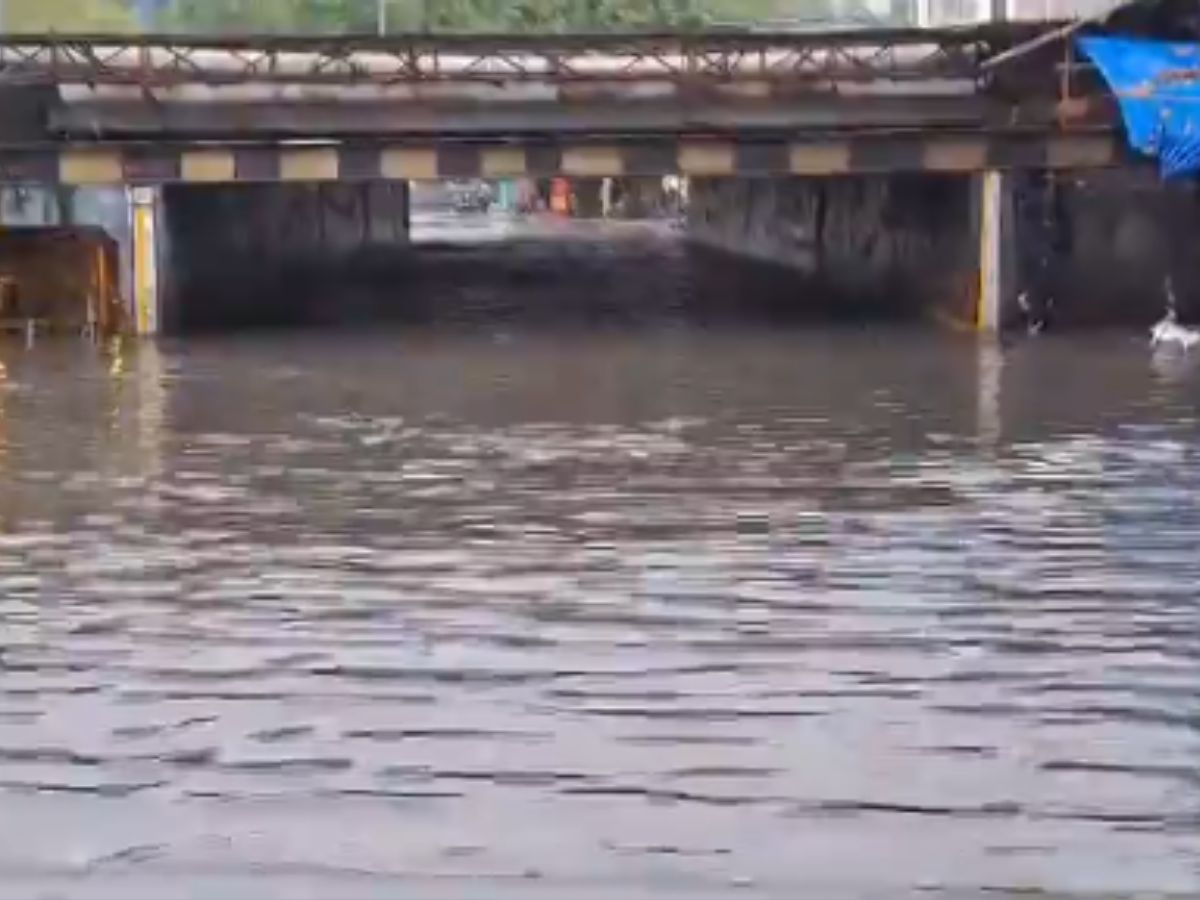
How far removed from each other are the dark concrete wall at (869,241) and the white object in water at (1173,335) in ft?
9.83

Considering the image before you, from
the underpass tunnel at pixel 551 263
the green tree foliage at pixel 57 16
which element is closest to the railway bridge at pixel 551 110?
the underpass tunnel at pixel 551 263

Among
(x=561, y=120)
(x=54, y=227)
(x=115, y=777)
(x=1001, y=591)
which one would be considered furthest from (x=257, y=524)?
(x=54, y=227)

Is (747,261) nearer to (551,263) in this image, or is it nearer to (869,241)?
(551,263)

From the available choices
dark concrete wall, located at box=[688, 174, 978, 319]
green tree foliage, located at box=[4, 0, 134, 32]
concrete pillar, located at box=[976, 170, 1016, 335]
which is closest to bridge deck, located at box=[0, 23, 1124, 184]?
concrete pillar, located at box=[976, 170, 1016, 335]

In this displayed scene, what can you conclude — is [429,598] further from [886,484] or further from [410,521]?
[886,484]

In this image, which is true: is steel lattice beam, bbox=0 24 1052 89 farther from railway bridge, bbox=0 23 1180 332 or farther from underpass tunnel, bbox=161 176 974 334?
underpass tunnel, bbox=161 176 974 334

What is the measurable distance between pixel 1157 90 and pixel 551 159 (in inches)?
309

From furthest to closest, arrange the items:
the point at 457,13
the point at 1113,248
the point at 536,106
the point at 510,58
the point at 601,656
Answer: the point at 457,13, the point at 1113,248, the point at 536,106, the point at 510,58, the point at 601,656

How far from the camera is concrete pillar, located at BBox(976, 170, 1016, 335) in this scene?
30.1m

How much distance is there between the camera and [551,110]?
2906 cm

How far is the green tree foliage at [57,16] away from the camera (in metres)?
52.0

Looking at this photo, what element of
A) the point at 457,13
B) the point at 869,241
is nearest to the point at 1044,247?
the point at 869,241

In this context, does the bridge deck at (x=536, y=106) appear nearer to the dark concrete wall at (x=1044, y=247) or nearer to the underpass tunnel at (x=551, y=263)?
the dark concrete wall at (x=1044, y=247)

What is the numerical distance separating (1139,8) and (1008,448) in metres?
12.1
